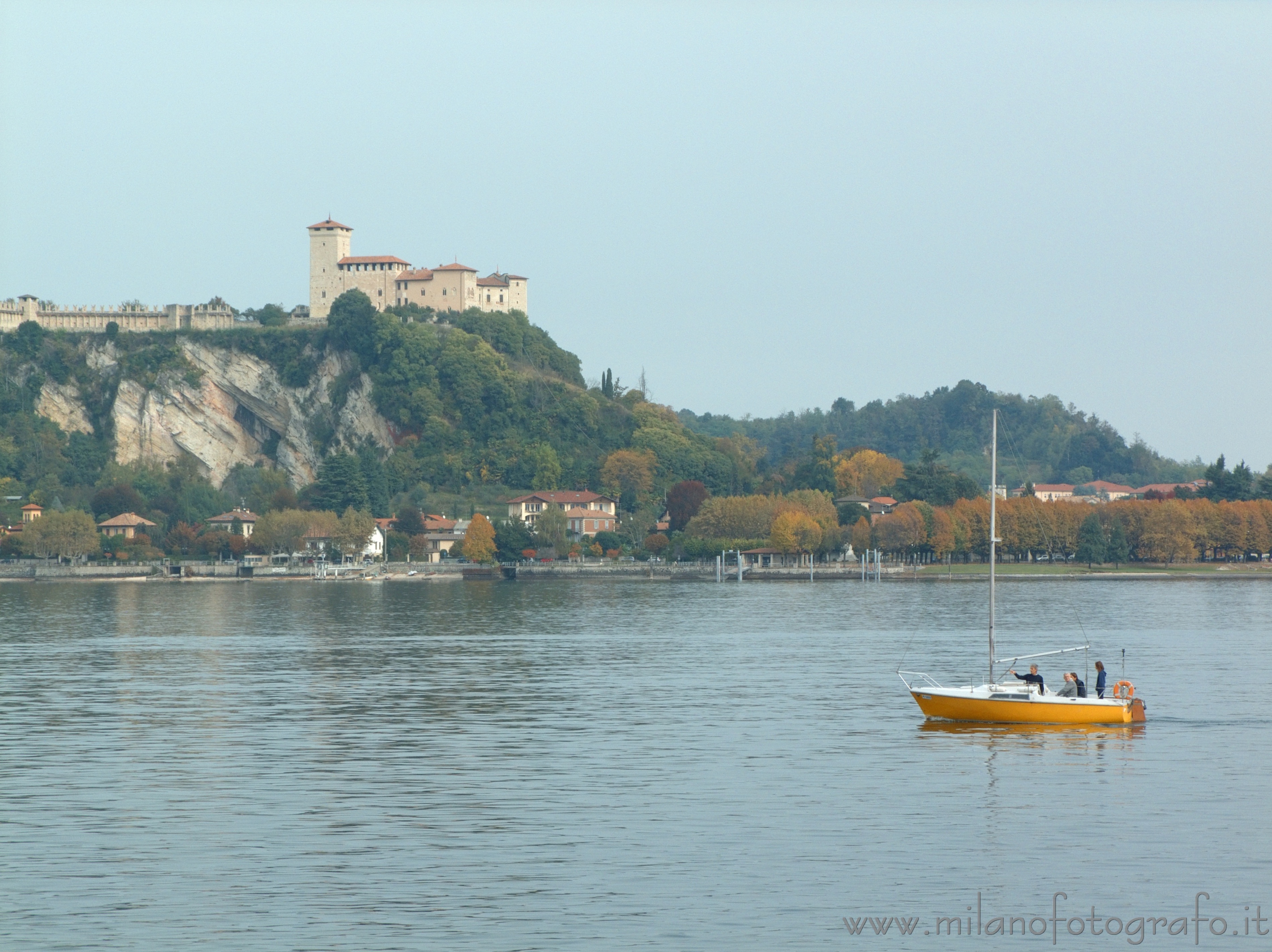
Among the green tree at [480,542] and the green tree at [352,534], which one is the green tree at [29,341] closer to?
the green tree at [352,534]

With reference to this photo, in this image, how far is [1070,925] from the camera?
58.4 feet

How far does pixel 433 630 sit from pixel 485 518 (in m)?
72.5

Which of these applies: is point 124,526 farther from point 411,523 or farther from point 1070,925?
point 1070,925

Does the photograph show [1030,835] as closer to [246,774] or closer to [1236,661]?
[246,774]

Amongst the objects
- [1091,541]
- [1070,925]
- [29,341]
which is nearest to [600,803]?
[1070,925]

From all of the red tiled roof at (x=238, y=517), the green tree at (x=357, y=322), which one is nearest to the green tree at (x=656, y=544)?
the green tree at (x=357, y=322)

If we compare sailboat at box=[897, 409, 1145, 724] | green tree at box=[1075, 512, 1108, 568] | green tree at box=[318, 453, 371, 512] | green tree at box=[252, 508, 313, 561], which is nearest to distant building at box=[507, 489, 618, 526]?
green tree at box=[318, 453, 371, 512]

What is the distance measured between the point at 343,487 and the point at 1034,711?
12041cm

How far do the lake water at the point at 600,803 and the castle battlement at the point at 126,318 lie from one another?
389ft

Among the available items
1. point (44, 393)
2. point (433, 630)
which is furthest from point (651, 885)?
point (44, 393)

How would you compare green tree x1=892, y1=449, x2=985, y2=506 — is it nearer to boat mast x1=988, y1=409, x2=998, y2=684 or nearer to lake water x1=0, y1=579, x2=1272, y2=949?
lake water x1=0, y1=579, x2=1272, y2=949

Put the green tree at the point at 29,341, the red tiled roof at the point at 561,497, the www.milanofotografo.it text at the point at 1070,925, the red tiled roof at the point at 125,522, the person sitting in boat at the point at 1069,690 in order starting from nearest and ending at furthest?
1. the www.milanofotografo.it text at the point at 1070,925
2. the person sitting in boat at the point at 1069,690
3. the red tiled roof at the point at 125,522
4. the red tiled roof at the point at 561,497
5. the green tree at the point at 29,341

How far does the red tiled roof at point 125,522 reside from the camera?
476 ft

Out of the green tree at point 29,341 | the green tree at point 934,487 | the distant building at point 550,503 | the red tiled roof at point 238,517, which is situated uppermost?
the green tree at point 29,341
